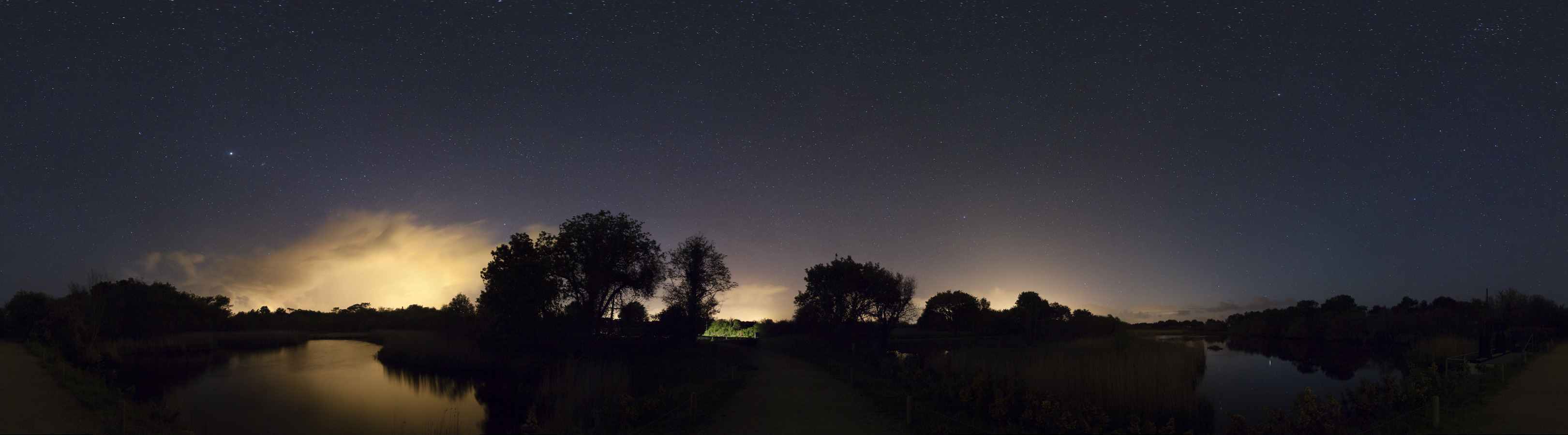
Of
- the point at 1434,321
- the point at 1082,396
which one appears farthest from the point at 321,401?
the point at 1434,321

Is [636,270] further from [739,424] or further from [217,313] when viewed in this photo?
[217,313]

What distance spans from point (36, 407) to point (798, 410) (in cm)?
1964

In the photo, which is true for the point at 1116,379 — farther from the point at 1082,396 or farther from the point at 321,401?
the point at 321,401

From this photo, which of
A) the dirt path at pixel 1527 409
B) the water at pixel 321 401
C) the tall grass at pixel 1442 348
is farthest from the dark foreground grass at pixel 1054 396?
the tall grass at pixel 1442 348

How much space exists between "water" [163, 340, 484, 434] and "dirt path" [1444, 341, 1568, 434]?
2294 centimetres

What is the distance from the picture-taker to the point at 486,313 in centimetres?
3494

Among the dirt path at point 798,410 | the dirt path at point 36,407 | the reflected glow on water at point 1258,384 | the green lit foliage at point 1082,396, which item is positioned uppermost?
the green lit foliage at point 1082,396

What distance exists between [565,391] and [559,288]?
14257 mm

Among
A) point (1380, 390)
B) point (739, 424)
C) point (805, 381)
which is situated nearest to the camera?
point (739, 424)

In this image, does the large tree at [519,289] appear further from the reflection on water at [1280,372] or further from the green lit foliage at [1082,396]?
the reflection on water at [1280,372]

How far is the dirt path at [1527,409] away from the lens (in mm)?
12109

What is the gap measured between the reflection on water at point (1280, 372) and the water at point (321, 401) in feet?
79.6

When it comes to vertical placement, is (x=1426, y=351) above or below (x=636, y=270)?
below

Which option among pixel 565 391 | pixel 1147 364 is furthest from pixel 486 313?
pixel 1147 364
